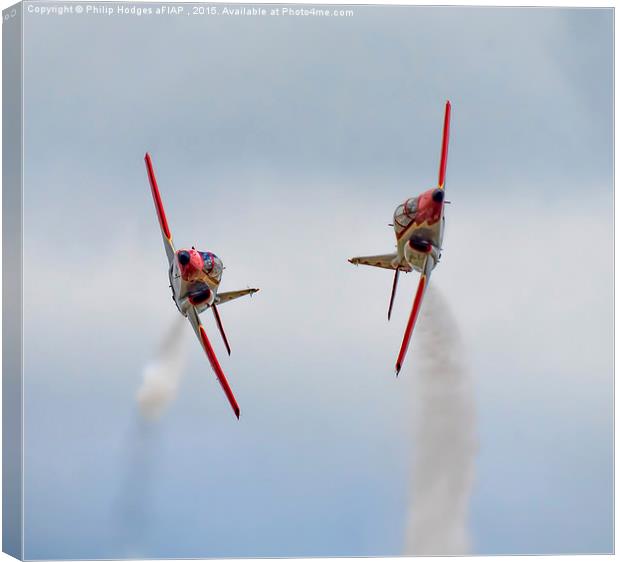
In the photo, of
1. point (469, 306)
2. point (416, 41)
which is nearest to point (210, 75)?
point (416, 41)

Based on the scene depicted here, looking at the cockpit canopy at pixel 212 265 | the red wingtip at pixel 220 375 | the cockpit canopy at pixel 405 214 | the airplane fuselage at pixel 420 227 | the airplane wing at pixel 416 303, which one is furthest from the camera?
the cockpit canopy at pixel 212 265

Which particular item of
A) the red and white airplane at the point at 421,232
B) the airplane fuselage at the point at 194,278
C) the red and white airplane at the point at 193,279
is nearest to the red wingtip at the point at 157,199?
the red and white airplane at the point at 193,279

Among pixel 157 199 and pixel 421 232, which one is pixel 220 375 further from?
pixel 421 232

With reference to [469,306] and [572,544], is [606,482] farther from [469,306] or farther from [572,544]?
[469,306]

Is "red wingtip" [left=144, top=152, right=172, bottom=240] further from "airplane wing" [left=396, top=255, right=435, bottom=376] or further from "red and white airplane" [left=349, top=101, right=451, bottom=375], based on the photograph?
"airplane wing" [left=396, top=255, right=435, bottom=376]

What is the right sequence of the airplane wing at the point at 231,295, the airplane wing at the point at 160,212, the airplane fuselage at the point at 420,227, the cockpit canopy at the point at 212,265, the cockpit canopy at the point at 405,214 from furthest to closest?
the airplane wing at the point at 231,295 → the airplane wing at the point at 160,212 → the cockpit canopy at the point at 212,265 → the cockpit canopy at the point at 405,214 → the airplane fuselage at the point at 420,227

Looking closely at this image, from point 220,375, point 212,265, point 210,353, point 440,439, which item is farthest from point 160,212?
point 440,439

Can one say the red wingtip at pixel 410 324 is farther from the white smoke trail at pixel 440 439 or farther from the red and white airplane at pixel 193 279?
the red and white airplane at pixel 193 279
